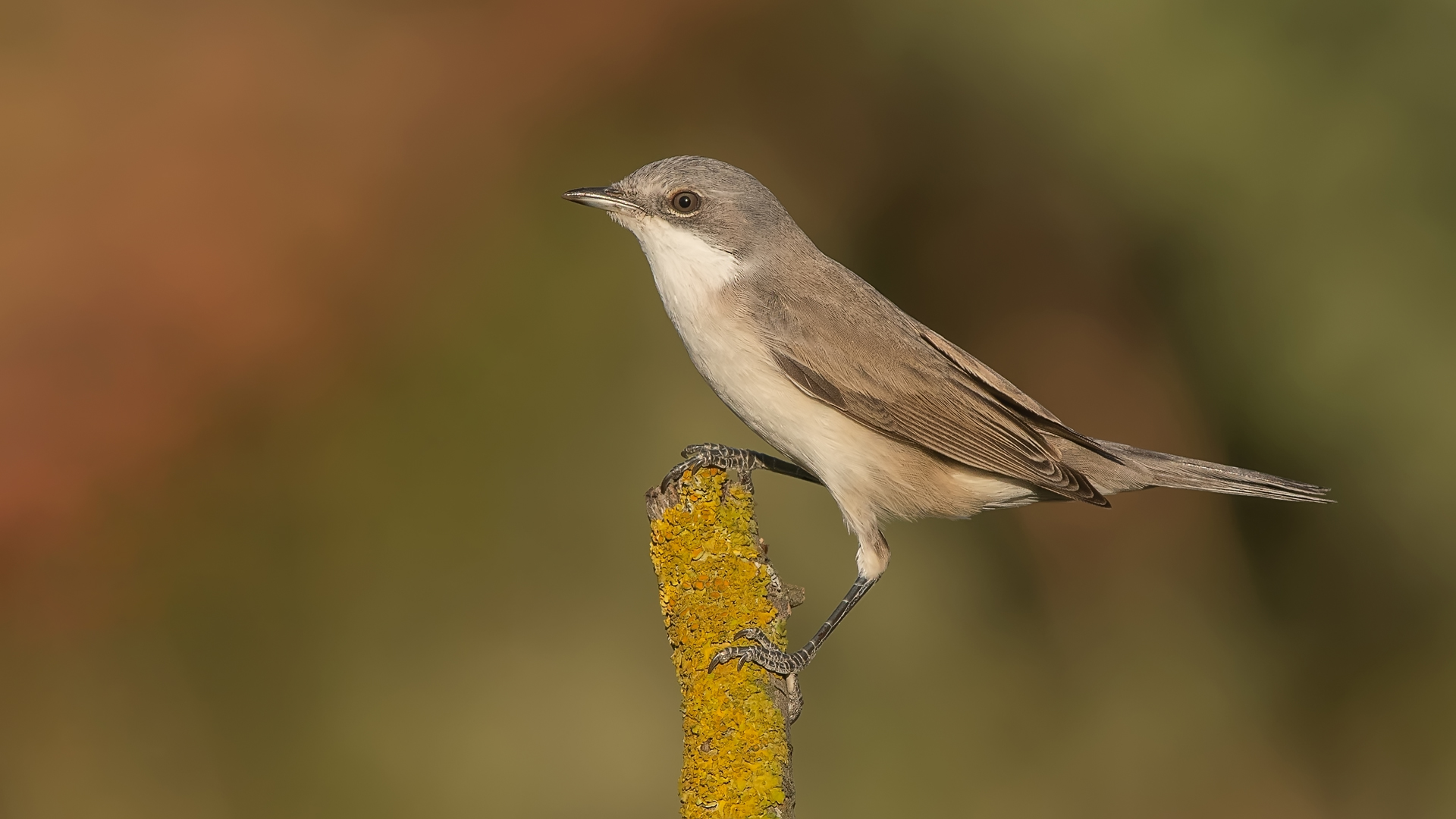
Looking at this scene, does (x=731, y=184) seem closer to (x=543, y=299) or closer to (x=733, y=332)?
(x=733, y=332)

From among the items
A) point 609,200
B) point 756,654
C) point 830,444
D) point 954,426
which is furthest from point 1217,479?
point 609,200

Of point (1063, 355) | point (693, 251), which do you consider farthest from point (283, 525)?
point (1063, 355)

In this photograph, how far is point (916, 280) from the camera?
6609mm

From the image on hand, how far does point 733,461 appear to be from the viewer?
4109mm

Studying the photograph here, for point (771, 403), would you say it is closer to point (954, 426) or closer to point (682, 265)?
point (682, 265)

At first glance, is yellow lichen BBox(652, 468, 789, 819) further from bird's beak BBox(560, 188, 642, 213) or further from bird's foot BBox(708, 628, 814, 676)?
bird's beak BBox(560, 188, 642, 213)

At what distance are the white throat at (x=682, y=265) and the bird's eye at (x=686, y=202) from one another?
7cm

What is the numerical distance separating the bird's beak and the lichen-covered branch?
1231 millimetres

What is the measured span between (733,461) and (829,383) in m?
0.45

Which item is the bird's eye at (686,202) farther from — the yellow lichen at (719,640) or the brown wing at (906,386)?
the yellow lichen at (719,640)

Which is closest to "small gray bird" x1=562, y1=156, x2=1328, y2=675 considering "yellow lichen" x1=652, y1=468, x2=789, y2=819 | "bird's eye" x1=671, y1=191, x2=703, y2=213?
"bird's eye" x1=671, y1=191, x2=703, y2=213

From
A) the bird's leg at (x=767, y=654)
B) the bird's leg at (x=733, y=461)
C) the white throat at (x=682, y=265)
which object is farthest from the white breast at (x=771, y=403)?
the bird's leg at (x=767, y=654)

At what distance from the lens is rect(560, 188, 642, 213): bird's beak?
13.3 ft

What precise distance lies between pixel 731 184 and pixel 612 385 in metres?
2.53
